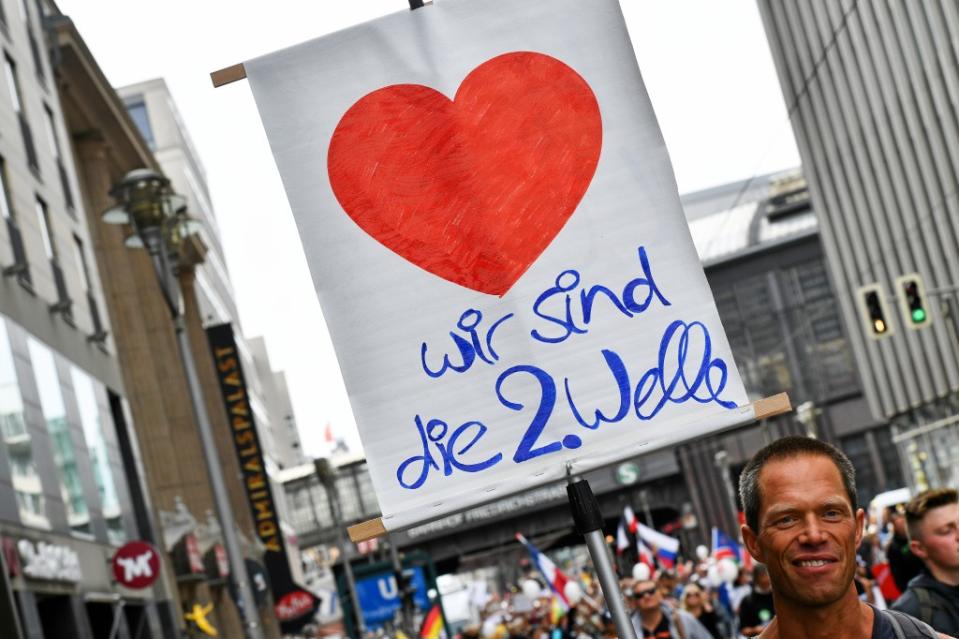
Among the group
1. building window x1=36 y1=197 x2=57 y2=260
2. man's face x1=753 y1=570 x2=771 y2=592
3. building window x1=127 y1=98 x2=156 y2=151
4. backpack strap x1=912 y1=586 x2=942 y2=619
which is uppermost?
building window x1=127 y1=98 x2=156 y2=151

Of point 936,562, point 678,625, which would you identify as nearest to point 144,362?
point 678,625

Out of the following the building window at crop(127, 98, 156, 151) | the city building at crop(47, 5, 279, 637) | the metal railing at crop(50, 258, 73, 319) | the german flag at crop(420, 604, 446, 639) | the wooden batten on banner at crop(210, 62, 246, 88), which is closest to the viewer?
the wooden batten on banner at crop(210, 62, 246, 88)

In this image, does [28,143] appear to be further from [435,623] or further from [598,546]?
[598,546]

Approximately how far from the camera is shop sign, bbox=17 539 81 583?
67.8 ft

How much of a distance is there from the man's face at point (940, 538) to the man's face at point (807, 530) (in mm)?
3319

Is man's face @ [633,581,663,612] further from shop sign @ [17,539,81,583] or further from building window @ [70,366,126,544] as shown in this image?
building window @ [70,366,126,544]

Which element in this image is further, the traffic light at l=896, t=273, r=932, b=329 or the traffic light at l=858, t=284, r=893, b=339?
the traffic light at l=858, t=284, r=893, b=339

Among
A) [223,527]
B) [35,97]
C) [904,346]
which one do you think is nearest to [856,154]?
[904,346]

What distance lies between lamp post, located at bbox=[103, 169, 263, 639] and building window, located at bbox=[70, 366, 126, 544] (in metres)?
8.10

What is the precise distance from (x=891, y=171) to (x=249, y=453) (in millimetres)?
21411

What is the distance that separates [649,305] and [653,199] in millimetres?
311

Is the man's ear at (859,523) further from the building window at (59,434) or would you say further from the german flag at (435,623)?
the german flag at (435,623)

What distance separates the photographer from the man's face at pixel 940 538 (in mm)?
6738

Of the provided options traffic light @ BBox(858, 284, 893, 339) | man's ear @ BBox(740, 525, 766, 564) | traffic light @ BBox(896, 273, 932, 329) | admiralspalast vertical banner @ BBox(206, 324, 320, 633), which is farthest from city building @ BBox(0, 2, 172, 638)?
admiralspalast vertical banner @ BBox(206, 324, 320, 633)
